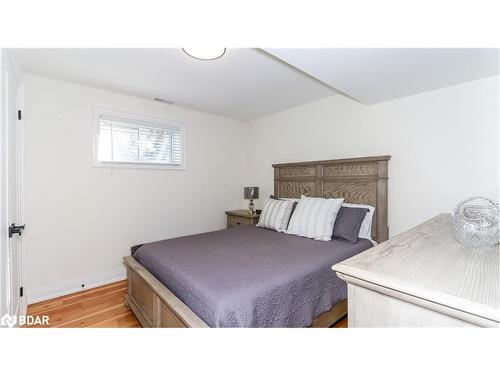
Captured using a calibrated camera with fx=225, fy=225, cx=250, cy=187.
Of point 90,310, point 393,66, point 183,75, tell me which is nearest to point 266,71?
point 183,75

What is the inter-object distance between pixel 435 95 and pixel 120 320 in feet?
11.7

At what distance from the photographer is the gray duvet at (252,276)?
1232mm

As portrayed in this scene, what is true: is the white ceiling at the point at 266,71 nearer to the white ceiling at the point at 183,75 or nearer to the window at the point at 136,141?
the white ceiling at the point at 183,75

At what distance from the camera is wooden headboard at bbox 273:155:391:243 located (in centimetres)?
242

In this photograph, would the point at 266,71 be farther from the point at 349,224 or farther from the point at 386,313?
the point at 386,313

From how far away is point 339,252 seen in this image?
1.92m

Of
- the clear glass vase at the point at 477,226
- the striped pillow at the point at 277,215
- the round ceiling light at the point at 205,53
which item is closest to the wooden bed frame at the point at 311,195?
the striped pillow at the point at 277,215

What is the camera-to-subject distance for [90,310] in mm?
2145

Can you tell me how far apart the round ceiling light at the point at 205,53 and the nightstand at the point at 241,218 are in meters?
2.13

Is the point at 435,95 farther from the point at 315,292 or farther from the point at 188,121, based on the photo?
the point at 188,121

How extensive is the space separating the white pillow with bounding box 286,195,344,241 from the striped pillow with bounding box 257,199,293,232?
13 centimetres

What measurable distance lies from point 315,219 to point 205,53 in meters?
1.82

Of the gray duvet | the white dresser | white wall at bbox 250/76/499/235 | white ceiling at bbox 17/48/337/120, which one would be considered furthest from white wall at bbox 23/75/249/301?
the white dresser
